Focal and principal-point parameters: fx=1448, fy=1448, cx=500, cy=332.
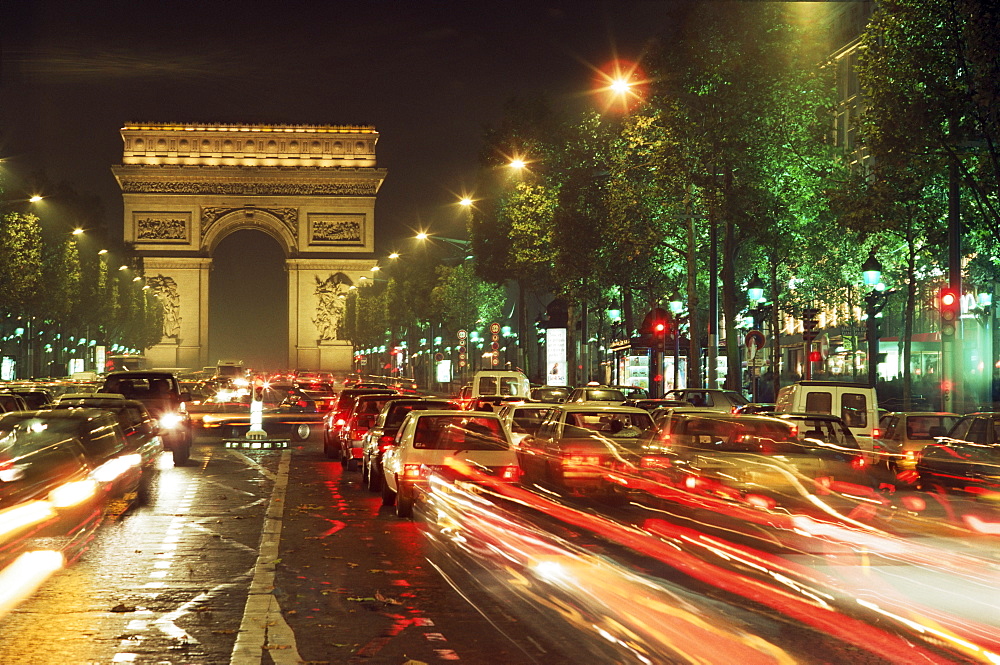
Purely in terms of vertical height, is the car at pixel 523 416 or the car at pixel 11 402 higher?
the car at pixel 11 402

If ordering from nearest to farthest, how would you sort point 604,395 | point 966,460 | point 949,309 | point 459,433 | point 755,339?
point 459,433 → point 966,460 → point 949,309 → point 755,339 → point 604,395

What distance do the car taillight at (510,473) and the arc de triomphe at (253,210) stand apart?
110 meters

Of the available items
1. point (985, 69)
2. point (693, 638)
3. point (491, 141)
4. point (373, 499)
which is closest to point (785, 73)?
point (985, 69)

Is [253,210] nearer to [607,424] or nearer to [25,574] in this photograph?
[607,424]

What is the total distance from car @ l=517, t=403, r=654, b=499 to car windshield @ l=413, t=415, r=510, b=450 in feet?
6.93

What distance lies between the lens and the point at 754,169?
37.5 metres

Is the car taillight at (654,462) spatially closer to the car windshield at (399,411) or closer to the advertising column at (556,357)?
the car windshield at (399,411)

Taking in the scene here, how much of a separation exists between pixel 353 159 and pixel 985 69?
10812 centimetres

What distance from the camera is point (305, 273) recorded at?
12681 cm

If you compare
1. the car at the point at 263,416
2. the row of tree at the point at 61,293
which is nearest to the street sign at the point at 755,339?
the car at the point at 263,416

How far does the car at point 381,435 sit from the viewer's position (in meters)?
19.8

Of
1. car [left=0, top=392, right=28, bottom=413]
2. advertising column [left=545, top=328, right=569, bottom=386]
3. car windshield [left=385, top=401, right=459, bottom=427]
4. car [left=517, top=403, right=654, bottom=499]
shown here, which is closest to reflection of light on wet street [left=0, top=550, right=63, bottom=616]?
car [left=517, top=403, right=654, bottom=499]

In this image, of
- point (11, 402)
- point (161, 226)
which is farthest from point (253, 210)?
point (11, 402)

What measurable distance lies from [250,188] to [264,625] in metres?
120
